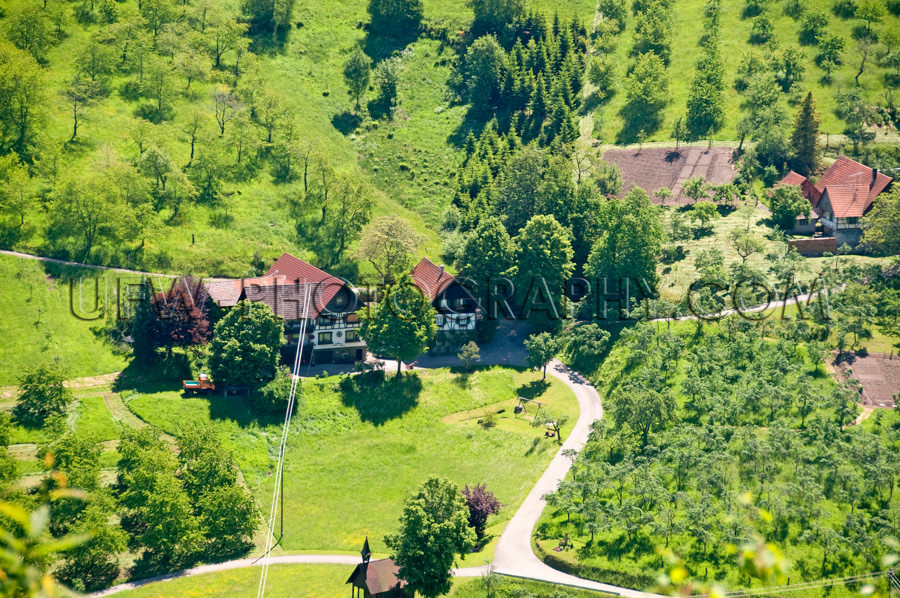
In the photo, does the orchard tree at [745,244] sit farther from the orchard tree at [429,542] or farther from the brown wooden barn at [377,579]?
the brown wooden barn at [377,579]

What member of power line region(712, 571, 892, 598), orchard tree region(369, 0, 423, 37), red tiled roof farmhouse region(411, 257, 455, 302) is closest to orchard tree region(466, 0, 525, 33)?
orchard tree region(369, 0, 423, 37)

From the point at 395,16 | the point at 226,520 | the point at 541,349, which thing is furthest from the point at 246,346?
the point at 395,16

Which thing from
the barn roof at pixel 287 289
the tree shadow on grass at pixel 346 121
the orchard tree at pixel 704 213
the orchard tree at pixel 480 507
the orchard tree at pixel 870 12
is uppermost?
the orchard tree at pixel 870 12

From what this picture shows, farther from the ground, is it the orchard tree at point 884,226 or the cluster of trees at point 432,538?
the orchard tree at point 884,226

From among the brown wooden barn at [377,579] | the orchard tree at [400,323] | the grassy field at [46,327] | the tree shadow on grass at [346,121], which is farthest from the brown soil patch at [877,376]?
the tree shadow on grass at [346,121]

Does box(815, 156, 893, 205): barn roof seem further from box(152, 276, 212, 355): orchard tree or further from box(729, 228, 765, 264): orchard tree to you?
box(152, 276, 212, 355): orchard tree

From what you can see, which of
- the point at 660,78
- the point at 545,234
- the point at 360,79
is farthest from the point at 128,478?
the point at 660,78

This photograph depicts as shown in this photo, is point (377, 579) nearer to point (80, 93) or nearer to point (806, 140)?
point (80, 93)
